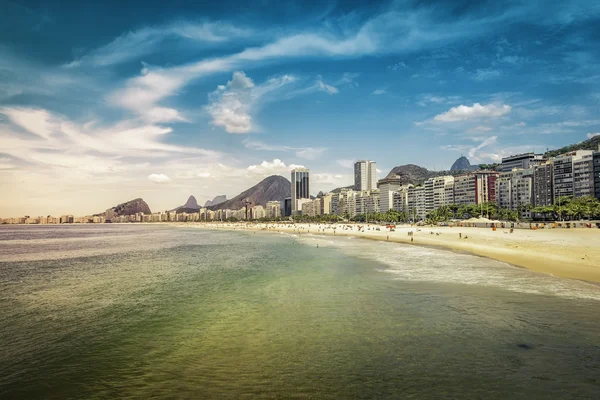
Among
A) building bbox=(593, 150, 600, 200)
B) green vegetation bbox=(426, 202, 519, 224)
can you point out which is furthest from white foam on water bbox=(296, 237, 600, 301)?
building bbox=(593, 150, 600, 200)

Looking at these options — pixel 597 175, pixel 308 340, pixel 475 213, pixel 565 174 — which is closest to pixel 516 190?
pixel 565 174

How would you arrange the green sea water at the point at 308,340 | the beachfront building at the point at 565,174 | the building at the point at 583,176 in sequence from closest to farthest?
the green sea water at the point at 308,340
the building at the point at 583,176
the beachfront building at the point at 565,174

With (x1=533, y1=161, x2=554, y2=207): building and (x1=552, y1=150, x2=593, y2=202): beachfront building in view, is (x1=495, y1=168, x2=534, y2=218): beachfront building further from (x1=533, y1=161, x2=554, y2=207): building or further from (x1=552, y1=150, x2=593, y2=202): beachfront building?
(x1=552, y1=150, x2=593, y2=202): beachfront building

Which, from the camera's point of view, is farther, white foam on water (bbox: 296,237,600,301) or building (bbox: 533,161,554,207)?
building (bbox: 533,161,554,207)

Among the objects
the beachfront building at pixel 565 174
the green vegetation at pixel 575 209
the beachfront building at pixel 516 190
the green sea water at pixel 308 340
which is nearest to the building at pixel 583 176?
the beachfront building at pixel 565 174

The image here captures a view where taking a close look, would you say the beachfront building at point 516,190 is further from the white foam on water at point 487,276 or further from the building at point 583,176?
the white foam on water at point 487,276

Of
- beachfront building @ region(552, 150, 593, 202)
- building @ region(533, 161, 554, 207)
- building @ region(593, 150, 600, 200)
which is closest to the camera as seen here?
building @ region(593, 150, 600, 200)

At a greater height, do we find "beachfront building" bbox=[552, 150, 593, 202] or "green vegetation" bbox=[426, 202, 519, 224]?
"beachfront building" bbox=[552, 150, 593, 202]

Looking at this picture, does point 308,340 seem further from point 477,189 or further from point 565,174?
point 477,189
